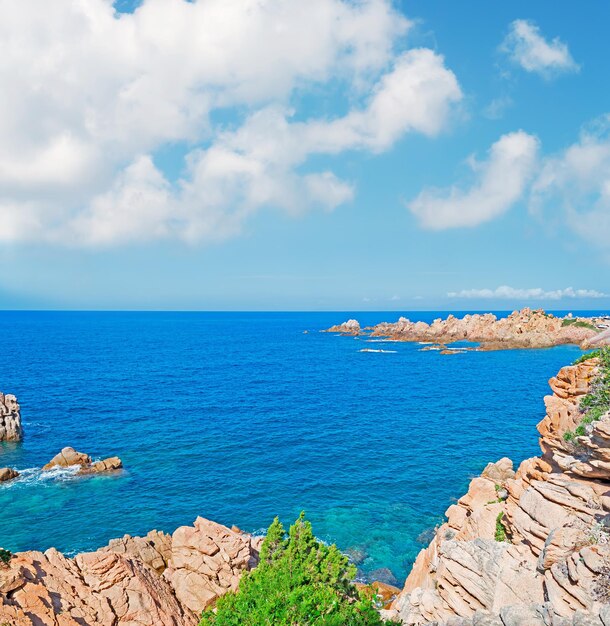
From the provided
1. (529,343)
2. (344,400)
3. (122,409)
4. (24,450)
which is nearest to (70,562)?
(24,450)

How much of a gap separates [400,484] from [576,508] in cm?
2869

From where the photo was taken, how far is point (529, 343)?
15488cm

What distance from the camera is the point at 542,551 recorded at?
19359 millimetres

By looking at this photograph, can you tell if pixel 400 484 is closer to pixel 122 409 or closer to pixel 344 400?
pixel 344 400

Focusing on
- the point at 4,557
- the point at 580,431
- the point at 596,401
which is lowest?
the point at 4,557

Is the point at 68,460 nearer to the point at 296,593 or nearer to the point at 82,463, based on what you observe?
the point at 82,463

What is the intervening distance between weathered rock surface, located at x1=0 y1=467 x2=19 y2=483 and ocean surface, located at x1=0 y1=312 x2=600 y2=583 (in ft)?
A: 4.61

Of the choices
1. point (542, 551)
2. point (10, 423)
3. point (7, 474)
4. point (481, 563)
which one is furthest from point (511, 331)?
point (7, 474)

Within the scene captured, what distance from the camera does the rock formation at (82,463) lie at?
5053cm

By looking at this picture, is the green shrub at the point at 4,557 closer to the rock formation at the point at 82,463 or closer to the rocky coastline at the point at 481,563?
the rocky coastline at the point at 481,563

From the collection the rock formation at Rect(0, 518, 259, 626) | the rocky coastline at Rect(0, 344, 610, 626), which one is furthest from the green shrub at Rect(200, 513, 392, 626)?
the rock formation at Rect(0, 518, 259, 626)

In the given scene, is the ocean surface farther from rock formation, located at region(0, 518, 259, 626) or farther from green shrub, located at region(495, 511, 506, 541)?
green shrub, located at region(495, 511, 506, 541)

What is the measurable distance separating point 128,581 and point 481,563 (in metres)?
20.1

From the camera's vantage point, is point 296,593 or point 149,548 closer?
point 296,593
